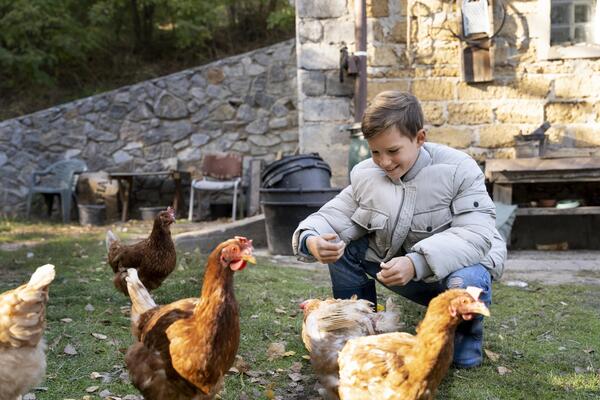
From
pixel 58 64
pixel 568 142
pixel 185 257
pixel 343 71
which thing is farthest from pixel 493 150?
pixel 58 64

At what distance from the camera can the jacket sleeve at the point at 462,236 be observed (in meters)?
3.29

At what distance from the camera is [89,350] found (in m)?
4.09

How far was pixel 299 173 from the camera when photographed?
7559 mm

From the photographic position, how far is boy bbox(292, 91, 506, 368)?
333 cm

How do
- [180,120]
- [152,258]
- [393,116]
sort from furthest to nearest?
1. [180,120]
2. [152,258]
3. [393,116]

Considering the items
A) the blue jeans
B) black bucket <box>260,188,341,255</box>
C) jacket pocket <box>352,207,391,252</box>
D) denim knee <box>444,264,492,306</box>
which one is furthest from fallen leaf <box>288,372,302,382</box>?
black bucket <box>260,188,341,255</box>

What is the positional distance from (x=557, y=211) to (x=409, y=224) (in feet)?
16.5

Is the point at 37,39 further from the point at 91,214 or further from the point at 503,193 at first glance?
the point at 503,193

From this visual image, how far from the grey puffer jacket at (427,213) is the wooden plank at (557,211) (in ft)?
14.7

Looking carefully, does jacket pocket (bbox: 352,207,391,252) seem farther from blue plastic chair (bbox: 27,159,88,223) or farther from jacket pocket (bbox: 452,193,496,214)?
blue plastic chair (bbox: 27,159,88,223)

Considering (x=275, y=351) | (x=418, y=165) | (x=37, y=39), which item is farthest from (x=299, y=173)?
(x=37, y=39)

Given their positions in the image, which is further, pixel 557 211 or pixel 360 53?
pixel 360 53

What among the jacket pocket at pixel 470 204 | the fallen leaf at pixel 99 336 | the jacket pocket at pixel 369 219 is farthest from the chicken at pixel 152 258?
the jacket pocket at pixel 470 204

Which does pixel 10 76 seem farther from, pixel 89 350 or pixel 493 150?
pixel 89 350
